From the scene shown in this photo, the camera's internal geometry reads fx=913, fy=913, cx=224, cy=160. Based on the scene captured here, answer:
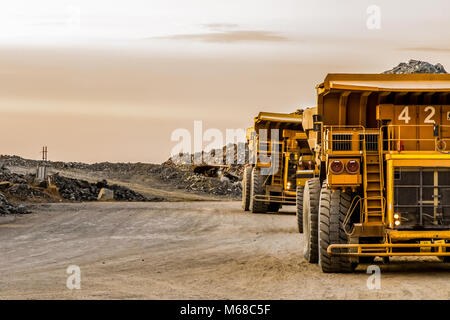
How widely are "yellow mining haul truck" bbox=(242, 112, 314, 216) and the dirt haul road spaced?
399cm

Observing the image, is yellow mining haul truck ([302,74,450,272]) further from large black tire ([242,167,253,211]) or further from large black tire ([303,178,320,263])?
large black tire ([242,167,253,211])

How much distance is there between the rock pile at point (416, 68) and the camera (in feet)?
216

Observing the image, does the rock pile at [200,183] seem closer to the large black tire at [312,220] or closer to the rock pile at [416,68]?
the rock pile at [416,68]

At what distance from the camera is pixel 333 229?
14.4m

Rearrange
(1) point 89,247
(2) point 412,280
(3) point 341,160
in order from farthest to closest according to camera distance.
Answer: (1) point 89,247 → (3) point 341,160 → (2) point 412,280

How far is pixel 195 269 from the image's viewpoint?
15.4 m

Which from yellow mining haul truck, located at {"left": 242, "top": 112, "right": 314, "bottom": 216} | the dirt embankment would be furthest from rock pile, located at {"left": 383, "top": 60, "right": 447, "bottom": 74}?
yellow mining haul truck, located at {"left": 242, "top": 112, "right": 314, "bottom": 216}

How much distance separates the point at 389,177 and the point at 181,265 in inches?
163

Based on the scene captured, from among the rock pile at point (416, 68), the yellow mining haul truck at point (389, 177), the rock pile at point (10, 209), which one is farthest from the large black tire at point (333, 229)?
the rock pile at point (416, 68)
